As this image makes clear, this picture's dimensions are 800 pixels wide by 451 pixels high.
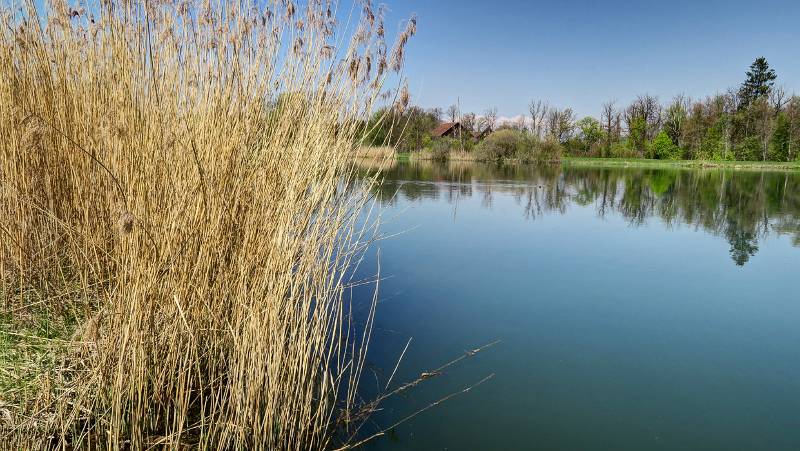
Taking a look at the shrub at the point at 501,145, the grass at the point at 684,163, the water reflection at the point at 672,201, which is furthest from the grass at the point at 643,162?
the water reflection at the point at 672,201

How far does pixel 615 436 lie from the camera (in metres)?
2.20

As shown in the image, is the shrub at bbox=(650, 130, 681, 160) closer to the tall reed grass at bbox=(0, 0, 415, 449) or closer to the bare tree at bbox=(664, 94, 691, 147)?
the bare tree at bbox=(664, 94, 691, 147)

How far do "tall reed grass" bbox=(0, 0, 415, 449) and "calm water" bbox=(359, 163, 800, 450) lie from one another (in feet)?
1.73

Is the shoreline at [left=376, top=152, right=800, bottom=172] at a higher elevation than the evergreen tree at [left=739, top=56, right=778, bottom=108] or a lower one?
lower

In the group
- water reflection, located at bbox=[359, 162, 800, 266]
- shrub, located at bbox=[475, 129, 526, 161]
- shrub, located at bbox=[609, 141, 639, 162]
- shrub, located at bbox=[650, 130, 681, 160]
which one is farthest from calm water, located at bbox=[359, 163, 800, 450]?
shrub, located at bbox=[609, 141, 639, 162]

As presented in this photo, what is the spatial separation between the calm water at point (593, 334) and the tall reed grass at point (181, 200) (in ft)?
1.73

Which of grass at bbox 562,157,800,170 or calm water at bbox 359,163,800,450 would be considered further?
grass at bbox 562,157,800,170

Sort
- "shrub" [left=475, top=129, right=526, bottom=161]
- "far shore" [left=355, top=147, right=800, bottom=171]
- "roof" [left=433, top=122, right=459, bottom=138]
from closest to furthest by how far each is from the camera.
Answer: "far shore" [left=355, top=147, right=800, bottom=171] < "shrub" [left=475, top=129, right=526, bottom=161] < "roof" [left=433, top=122, right=459, bottom=138]

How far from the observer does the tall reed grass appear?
59.7 inches

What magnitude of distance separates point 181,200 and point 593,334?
282 cm

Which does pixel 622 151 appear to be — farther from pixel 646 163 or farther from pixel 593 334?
pixel 593 334

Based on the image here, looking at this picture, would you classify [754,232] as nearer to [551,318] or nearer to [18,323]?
[551,318]

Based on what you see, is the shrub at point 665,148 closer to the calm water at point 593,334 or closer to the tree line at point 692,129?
the tree line at point 692,129

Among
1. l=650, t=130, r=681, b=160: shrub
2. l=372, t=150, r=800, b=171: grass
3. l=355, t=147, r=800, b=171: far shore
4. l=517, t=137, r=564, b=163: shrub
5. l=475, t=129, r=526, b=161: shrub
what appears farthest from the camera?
l=650, t=130, r=681, b=160: shrub
